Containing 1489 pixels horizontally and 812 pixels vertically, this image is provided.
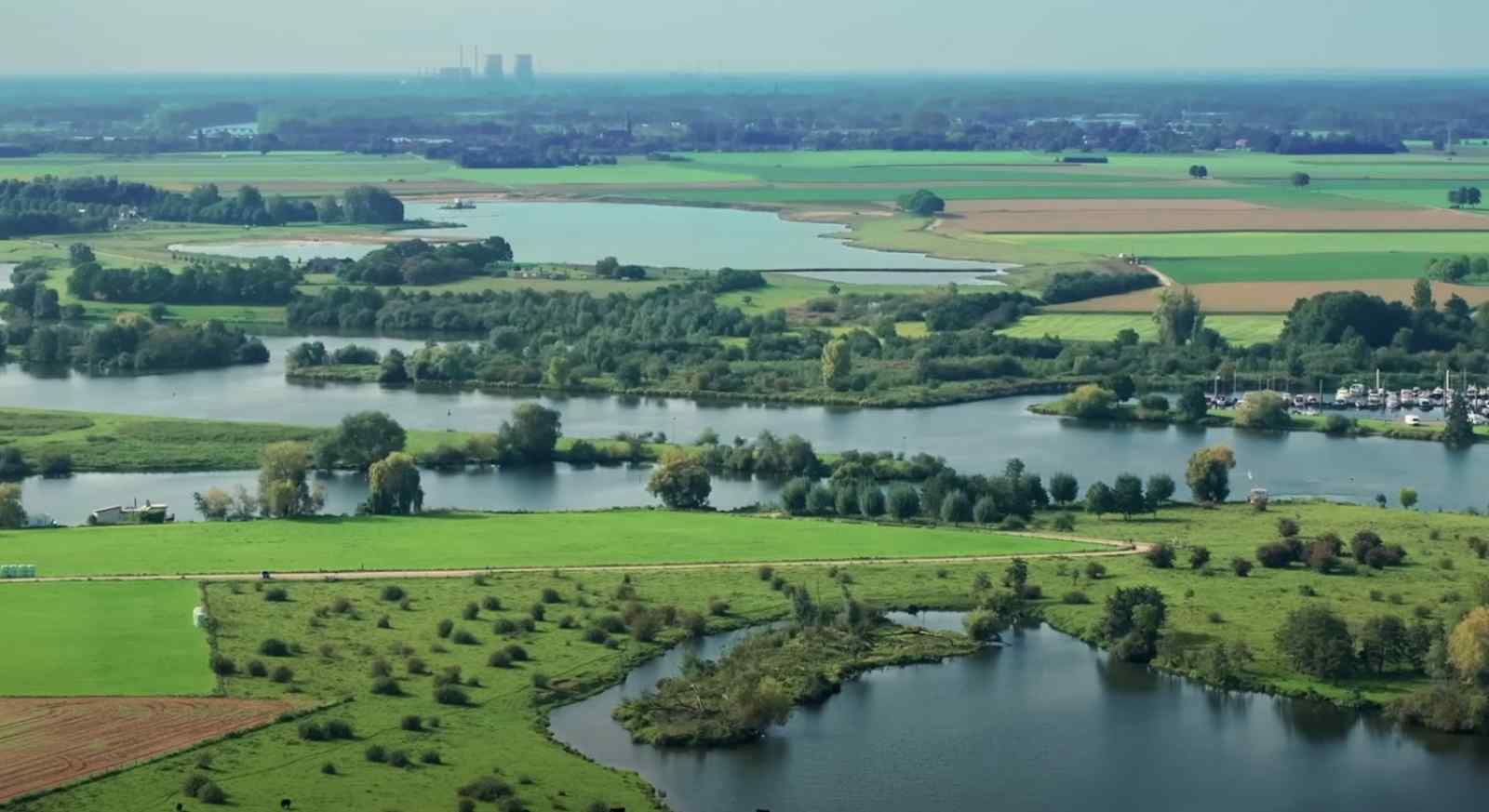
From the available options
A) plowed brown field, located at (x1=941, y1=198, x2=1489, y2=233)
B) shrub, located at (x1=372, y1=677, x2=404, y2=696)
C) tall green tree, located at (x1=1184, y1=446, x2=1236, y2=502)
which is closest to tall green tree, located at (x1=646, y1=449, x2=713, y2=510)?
tall green tree, located at (x1=1184, y1=446, x2=1236, y2=502)

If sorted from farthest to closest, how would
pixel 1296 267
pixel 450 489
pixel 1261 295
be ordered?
pixel 1296 267 → pixel 1261 295 → pixel 450 489

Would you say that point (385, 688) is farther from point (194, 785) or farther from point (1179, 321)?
point (1179, 321)

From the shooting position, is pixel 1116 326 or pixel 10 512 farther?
pixel 1116 326

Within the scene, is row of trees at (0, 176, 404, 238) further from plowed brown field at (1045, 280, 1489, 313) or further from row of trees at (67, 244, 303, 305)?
plowed brown field at (1045, 280, 1489, 313)

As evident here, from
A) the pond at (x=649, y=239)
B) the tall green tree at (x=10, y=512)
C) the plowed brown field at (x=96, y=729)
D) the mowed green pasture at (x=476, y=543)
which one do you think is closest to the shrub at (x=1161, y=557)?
the mowed green pasture at (x=476, y=543)

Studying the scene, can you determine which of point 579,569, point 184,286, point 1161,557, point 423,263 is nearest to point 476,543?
point 579,569

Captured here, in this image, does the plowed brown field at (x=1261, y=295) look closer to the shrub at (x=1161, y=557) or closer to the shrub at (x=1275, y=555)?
the shrub at (x=1275, y=555)
